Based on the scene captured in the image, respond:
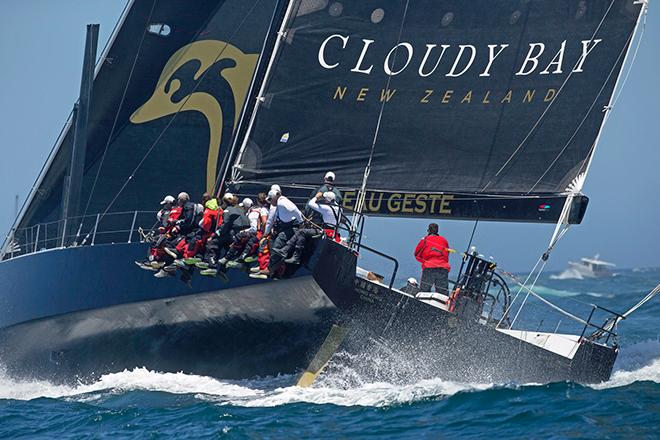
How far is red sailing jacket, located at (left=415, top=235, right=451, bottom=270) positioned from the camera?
13.4 metres

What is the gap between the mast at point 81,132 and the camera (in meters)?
16.7

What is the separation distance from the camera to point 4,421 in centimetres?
1326

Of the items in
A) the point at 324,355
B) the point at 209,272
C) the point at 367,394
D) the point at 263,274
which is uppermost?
the point at 263,274

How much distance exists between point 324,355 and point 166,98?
231 inches

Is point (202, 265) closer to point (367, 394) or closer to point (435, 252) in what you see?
point (367, 394)

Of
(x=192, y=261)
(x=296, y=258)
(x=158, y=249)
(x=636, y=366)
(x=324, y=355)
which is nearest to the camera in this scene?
(x=296, y=258)

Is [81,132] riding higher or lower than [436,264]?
higher

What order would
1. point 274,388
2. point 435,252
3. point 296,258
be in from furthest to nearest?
point 435,252 < point 274,388 < point 296,258

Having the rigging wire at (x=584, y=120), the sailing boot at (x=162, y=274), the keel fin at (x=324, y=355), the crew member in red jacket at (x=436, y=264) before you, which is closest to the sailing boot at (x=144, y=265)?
the sailing boot at (x=162, y=274)

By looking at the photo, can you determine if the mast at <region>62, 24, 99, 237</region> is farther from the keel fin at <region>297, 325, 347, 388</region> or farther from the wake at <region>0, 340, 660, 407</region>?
the keel fin at <region>297, 325, 347, 388</region>

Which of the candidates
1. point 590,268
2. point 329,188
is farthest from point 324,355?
point 590,268

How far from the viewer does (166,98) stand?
17.0 m

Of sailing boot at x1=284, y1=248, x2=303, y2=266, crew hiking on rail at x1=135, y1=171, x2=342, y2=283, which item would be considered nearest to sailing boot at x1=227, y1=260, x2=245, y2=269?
crew hiking on rail at x1=135, y1=171, x2=342, y2=283

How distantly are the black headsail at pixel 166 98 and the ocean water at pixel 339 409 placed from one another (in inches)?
138
